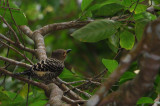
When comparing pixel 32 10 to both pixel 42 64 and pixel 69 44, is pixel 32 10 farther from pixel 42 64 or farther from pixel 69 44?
pixel 42 64

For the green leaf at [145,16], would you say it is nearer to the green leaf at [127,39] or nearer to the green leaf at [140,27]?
the green leaf at [140,27]

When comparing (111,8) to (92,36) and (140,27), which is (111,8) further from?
(92,36)

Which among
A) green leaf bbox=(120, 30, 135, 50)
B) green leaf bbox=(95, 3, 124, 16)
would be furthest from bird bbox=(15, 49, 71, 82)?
green leaf bbox=(120, 30, 135, 50)

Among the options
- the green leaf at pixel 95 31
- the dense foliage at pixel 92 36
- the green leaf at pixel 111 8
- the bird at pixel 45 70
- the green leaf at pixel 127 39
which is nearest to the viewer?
the green leaf at pixel 95 31

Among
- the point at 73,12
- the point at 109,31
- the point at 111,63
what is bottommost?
the point at 111,63

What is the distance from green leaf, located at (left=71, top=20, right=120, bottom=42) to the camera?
184 cm

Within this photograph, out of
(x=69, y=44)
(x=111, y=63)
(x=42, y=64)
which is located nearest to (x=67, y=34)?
(x=69, y=44)

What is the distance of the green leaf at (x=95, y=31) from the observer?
6.03ft

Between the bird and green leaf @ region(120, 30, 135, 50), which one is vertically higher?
green leaf @ region(120, 30, 135, 50)

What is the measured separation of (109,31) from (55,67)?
54.8 inches

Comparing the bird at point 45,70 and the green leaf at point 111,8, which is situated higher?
the green leaf at point 111,8

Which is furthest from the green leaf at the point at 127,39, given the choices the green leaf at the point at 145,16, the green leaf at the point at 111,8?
the green leaf at the point at 111,8

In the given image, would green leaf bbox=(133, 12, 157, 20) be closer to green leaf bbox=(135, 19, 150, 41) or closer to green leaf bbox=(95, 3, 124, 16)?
green leaf bbox=(135, 19, 150, 41)

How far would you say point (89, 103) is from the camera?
4.73 feet
